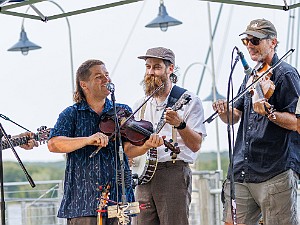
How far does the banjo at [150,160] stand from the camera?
245 inches

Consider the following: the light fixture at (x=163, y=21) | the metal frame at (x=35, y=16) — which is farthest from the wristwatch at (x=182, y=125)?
the light fixture at (x=163, y=21)

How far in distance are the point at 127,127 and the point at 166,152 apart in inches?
20.6

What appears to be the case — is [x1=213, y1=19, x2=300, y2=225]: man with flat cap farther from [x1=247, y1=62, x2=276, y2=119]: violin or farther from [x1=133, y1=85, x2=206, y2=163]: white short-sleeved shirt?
[x1=133, y1=85, x2=206, y2=163]: white short-sleeved shirt

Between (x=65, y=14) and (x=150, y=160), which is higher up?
(x=65, y=14)

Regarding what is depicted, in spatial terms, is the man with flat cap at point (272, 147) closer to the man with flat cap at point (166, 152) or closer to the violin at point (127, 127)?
the man with flat cap at point (166, 152)

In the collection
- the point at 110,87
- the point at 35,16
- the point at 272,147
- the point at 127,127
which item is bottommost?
the point at 272,147

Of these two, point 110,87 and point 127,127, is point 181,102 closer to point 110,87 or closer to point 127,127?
point 127,127

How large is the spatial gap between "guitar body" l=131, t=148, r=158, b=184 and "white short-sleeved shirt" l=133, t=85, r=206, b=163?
100 millimetres

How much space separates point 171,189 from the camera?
6.39 m

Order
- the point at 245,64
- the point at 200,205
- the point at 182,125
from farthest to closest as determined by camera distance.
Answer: the point at 200,205, the point at 182,125, the point at 245,64

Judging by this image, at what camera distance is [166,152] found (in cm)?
638

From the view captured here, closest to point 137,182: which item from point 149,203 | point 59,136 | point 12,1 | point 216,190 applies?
point 149,203

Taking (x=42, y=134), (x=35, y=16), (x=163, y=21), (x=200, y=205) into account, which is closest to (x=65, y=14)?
(x=35, y=16)

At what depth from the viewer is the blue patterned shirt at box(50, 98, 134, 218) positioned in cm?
580
